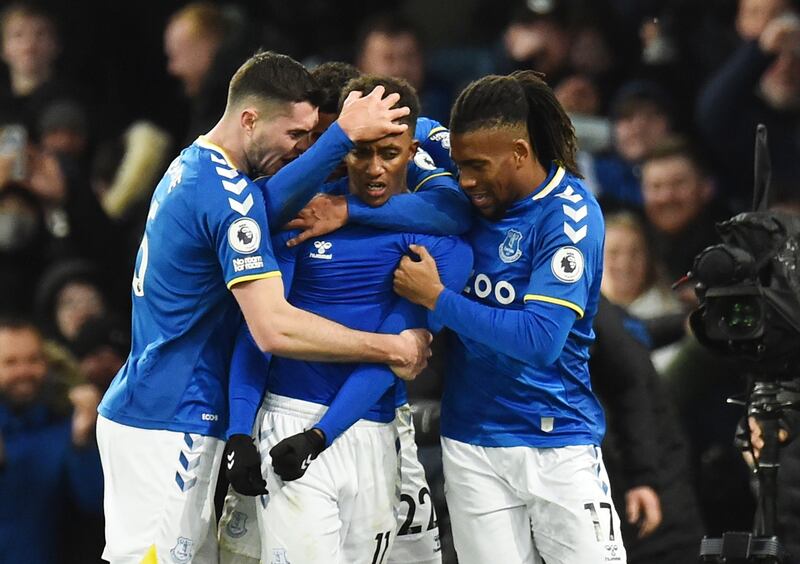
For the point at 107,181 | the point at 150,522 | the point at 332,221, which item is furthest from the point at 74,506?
the point at 332,221

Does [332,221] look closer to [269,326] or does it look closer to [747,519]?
[269,326]

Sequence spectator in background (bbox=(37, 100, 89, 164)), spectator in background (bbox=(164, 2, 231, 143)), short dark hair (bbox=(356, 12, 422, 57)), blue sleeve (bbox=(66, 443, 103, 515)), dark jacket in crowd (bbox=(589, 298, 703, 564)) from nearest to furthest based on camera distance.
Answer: dark jacket in crowd (bbox=(589, 298, 703, 564)) → blue sleeve (bbox=(66, 443, 103, 515)) → short dark hair (bbox=(356, 12, 422, 57)) → spectator in background (bbox=(164, 2, 231, 143)) → spectator in background (bbox=(37, 100, 89, 164))

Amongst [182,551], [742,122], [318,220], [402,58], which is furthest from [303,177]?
[402,58]

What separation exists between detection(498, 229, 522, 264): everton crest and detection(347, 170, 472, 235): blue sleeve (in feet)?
0.43

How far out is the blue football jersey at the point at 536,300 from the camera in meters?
3.93

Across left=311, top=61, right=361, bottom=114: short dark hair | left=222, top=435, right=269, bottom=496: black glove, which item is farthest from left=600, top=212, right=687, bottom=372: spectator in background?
left=222, top=435, right=269, bottom=496: black glove

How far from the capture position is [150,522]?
13.2 feet

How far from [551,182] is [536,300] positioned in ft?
1.20

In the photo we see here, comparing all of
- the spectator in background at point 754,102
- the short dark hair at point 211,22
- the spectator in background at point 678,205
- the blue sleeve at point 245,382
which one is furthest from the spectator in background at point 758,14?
the blue sleeve at point 245,382

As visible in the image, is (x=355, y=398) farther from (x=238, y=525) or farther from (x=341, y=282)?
(x=238, y=525)

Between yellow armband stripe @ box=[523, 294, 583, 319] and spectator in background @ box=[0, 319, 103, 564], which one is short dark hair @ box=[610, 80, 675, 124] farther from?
yellow armband stripe @ box=[523, 294, 583, 319]

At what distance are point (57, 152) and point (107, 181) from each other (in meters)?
0.32

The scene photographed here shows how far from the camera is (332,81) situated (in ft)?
14.5

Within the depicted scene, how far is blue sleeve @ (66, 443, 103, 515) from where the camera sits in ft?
21.5
